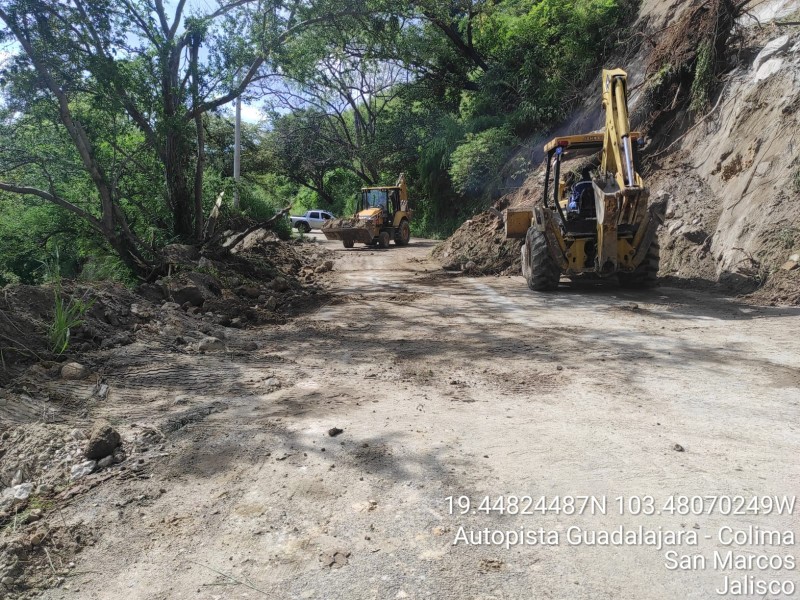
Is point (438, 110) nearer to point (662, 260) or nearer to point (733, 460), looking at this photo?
point (662, 260)

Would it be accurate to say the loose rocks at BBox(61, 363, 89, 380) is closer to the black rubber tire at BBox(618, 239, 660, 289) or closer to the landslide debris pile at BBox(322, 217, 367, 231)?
the black rubber tire at BBox(618, 239, 660, 289)

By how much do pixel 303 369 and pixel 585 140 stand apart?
Answer: 305 inches

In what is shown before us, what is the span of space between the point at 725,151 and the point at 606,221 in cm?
502

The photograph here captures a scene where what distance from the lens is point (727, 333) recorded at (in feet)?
23.9

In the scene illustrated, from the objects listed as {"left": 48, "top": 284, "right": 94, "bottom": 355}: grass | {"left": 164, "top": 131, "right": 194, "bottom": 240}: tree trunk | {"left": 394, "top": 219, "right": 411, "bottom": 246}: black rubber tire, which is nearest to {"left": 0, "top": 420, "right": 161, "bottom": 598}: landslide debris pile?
{"left": 48, "top": 284, "right": 94, "bottom": 355}: grass

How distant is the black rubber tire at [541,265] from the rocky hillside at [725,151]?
2.94m

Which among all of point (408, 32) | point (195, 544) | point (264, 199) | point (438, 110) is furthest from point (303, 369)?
point (438, 110)

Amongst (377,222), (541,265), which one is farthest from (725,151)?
(377,222)

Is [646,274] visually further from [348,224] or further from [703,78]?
[348,224]

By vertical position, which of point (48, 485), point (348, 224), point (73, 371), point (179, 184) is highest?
point (179, 184)

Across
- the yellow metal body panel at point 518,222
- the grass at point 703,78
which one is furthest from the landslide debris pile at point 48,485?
the grass at point 703,78

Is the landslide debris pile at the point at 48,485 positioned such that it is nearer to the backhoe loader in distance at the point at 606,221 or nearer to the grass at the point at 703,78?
the backhoe loader in distance at the point at 606,221

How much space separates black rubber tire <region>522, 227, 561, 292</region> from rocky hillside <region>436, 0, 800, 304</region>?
294 centimetres

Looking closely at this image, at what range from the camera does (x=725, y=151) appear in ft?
42.1
